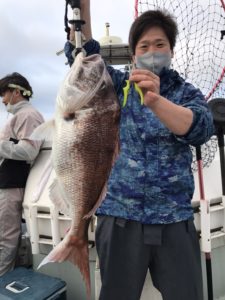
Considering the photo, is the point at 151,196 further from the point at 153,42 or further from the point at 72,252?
the point at 153,42

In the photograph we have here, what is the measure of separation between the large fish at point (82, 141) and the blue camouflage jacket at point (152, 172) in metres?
0.26

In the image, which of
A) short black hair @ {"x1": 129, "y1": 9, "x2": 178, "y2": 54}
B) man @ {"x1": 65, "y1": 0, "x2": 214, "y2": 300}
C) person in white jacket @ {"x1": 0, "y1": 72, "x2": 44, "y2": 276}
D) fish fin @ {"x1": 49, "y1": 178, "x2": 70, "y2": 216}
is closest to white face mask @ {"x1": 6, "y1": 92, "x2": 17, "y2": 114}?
person in white jacket @ {"x1": 0, "y1": 72, "x2": 44, "y2": 276}

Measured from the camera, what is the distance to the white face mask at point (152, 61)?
2.22 metres

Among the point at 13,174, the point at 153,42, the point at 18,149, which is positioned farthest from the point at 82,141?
the point at 13,174

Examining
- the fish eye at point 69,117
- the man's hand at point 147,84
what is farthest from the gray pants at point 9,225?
the man's hand at point 147,84

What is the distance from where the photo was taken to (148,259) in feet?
7.57

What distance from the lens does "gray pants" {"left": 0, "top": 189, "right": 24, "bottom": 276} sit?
13.8 ft

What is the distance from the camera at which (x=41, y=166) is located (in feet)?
14.3

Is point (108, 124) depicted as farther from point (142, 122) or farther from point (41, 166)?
point (41, 166)

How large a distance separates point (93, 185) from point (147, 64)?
2.67ft

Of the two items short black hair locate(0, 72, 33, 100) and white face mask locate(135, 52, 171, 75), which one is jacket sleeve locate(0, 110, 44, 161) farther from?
white face mask locate(135, 52, 171, 75)

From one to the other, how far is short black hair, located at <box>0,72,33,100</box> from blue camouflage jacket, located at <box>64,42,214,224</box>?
8.66 feet

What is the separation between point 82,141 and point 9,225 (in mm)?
2660

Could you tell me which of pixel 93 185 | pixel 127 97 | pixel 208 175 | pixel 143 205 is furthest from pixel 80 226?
pixel 208 175
